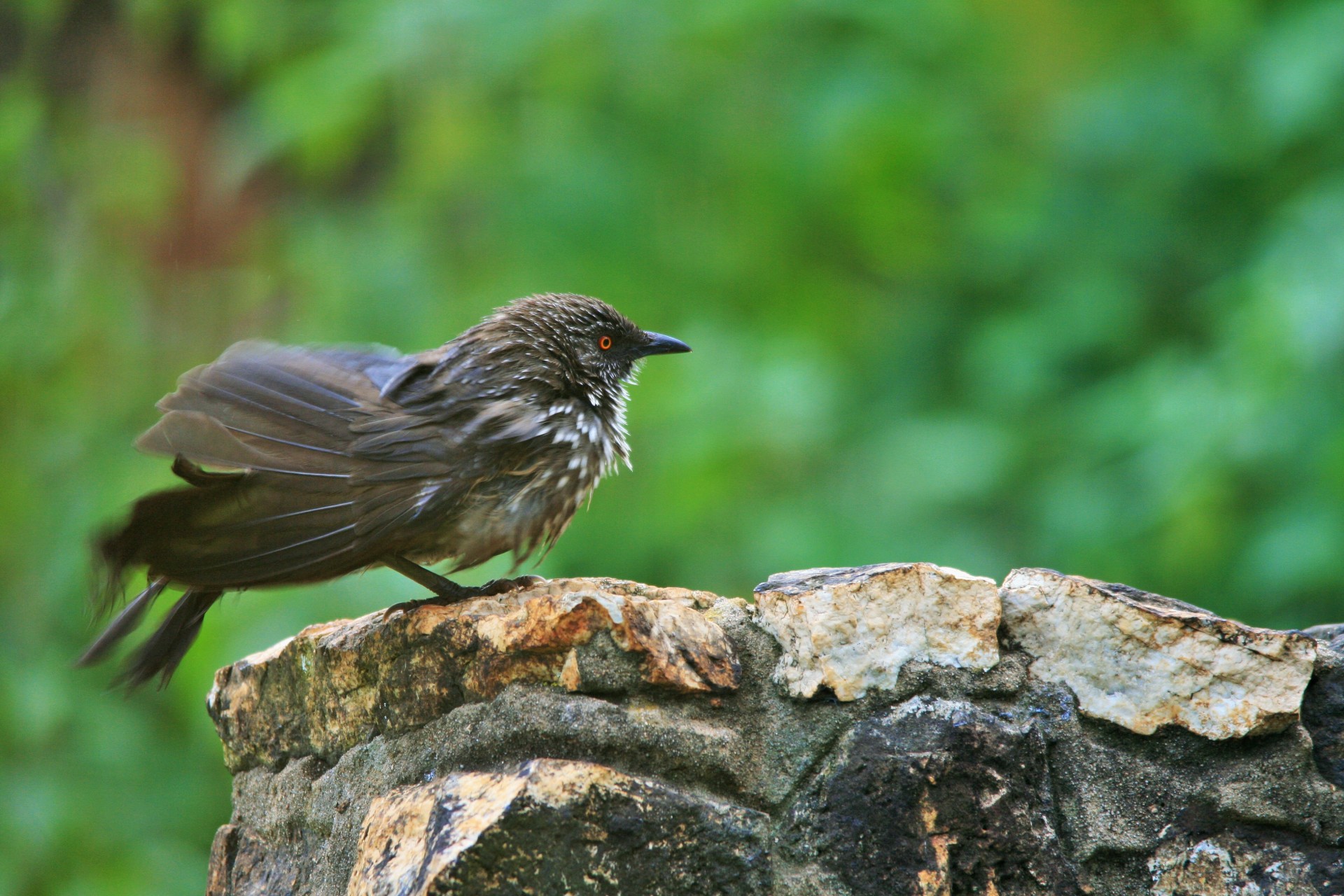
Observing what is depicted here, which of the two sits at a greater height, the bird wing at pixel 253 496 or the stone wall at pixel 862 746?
the bird wing at pixel 253 496

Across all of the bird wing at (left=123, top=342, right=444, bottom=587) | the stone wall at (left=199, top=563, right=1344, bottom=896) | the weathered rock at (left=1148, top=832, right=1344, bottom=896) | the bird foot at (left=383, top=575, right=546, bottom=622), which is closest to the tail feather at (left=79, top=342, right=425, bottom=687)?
the bird wing at (left=123, top=342, right=444, bottom=587)

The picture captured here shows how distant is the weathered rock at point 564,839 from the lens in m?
1.76

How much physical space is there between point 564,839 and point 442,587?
0.64 metres

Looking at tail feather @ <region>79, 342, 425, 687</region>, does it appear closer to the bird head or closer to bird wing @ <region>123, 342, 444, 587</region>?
bird wing @ <region>123, 342, 444, 587</region>

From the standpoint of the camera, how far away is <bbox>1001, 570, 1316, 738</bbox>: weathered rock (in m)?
1.95

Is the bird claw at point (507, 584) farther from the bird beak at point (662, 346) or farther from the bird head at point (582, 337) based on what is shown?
the bird beak at point (662, 346)

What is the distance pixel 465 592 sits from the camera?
7.39 ft

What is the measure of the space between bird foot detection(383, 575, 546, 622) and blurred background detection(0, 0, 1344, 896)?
1898 mm

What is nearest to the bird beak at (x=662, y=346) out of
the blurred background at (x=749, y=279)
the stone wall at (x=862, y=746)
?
the stone wall at (x=862, y=746)

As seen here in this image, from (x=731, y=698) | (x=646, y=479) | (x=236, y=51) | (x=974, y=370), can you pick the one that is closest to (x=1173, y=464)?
(x=974, y=370)

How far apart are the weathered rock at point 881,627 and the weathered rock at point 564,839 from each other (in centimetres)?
24

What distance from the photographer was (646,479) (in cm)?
511

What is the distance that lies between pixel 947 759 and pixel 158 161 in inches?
231

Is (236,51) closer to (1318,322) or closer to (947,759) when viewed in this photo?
(1318,322)
